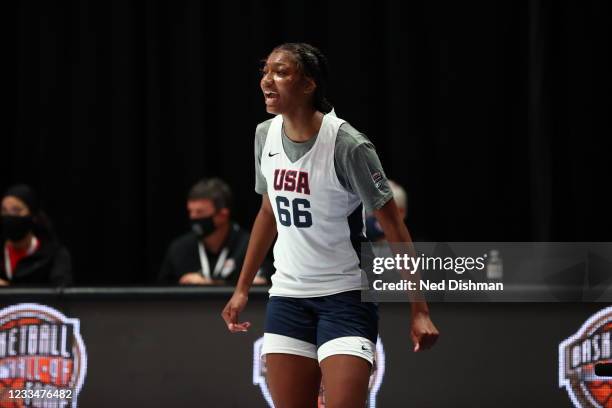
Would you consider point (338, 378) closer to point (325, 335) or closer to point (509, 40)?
point (325, 335)

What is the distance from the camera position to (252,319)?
522 centimetres

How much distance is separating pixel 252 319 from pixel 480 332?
1126mm

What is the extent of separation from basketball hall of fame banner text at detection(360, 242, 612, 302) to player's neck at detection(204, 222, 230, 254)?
1.53 metres

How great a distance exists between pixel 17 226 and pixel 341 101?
8.28ft

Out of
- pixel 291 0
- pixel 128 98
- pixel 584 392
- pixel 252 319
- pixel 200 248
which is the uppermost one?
pixel 291 0

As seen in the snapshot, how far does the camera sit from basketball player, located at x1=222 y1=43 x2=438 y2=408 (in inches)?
138

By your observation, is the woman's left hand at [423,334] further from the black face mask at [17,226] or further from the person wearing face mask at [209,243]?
the black face mask at [17,226]

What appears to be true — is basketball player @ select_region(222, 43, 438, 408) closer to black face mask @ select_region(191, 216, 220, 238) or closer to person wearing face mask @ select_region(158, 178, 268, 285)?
person wearing face mask @ select_region(158, 178, 268, 285)

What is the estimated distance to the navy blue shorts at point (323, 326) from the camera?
3498mm

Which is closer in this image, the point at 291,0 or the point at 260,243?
the point at 260,243

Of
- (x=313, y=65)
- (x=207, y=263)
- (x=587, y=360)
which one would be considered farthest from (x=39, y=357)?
(x=587, y=360)

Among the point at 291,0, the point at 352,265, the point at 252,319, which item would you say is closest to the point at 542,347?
the point at 252,319

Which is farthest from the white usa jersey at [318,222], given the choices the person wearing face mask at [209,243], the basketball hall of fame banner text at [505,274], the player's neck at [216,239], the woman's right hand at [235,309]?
the player's neck at [216,239]

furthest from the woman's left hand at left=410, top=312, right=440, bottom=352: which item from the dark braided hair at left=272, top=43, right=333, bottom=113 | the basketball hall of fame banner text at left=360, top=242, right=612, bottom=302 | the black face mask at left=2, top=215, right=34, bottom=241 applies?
the black face mask at left=2, top=215, right=34, bottom=241
